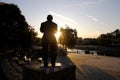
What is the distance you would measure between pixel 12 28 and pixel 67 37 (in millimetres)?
14483

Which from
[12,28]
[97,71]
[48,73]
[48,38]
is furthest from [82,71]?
[12,28]

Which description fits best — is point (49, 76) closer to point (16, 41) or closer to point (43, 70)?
point (43, 70)

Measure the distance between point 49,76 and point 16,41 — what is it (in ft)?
98.0

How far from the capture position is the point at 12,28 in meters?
35.5

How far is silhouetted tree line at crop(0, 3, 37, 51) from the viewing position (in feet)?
110

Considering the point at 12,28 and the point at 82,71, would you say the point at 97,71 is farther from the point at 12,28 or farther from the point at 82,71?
the point at 12,28

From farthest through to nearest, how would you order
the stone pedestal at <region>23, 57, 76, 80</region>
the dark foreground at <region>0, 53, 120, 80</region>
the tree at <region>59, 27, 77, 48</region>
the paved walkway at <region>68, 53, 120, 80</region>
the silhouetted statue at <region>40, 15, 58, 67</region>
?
1. the tree at <region>59, 27, 77, 48</region>
2. the paved walkway at <region>68, 53, 120, 80</region>
3. the dark foreground at <region>0, 53, 120, 80</region>
4. the silhouetted statue at <region>40, 15, 58, 67</region>
5. the stone pedestal at <region>23, 57, 76, 80</region>

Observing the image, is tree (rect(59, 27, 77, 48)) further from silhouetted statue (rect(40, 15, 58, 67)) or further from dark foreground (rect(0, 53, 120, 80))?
silhouetted statue (rect(40, 15, 58, 67))

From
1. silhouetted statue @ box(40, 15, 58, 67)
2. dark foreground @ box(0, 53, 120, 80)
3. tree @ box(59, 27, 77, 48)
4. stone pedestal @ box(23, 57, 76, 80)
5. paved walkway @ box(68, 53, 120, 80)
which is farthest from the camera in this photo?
tree @ box(59, 27, 77, 48)

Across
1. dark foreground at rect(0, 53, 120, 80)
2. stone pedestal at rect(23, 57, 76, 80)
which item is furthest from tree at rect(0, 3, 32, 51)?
stone pedestal at rect(23, 57, 76, 80)

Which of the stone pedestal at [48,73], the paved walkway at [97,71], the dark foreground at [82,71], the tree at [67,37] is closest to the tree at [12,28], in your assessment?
the tree at [67,37]

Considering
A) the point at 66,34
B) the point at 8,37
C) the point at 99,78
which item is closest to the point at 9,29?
the point at 8,37

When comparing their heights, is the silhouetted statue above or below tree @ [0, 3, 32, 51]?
below

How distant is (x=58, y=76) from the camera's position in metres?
6.81
